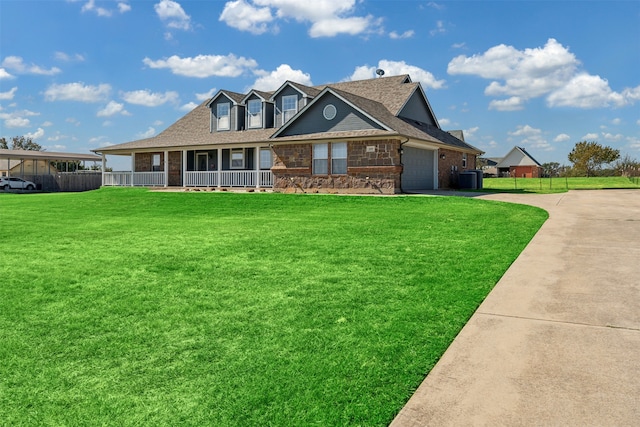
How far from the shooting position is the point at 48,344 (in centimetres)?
411

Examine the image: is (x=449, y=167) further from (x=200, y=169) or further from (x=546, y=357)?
(x=546, y=357)

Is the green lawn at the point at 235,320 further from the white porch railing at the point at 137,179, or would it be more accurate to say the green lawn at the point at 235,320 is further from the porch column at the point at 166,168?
the white porch railing at the point at 137,179

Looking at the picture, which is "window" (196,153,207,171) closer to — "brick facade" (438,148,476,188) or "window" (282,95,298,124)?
"window" (282,95,298,124)

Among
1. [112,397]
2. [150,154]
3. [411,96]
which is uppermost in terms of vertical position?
[411,96]

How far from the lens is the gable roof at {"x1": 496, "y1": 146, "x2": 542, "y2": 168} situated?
7650 centimetres

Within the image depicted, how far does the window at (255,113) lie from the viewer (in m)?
28.2

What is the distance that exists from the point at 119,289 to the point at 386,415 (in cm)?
412

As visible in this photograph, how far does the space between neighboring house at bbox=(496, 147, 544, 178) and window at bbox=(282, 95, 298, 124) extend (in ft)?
187

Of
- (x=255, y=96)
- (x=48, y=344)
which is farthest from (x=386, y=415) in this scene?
(x=255, y=96)

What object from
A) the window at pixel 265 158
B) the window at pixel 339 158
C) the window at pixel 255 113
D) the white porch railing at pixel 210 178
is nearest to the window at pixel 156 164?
the white porch railing at pixel 210 178

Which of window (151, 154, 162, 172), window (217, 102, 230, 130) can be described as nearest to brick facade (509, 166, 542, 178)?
window (217, 102, 230, 130)

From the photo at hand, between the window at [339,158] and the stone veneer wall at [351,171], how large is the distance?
0.88 feet

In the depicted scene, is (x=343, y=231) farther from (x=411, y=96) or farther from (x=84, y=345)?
(x=411, y=96)

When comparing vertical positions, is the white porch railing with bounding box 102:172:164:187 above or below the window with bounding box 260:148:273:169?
below
